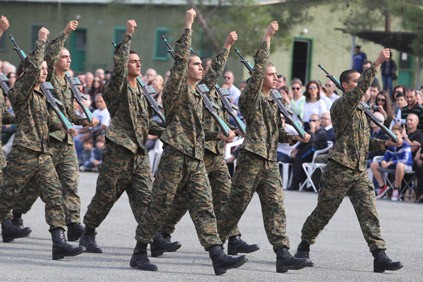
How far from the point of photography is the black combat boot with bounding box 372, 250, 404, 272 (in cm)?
1139

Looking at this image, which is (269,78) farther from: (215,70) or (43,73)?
(43,73)

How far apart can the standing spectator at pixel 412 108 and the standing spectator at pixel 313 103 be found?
1.80 m

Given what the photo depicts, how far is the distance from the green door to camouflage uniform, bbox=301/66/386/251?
33861 mm

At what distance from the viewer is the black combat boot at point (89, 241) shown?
1217cm

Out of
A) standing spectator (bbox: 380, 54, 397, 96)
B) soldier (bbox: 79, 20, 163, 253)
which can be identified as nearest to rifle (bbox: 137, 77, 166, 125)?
soldier (bbox: 79, 20, 163, 253)

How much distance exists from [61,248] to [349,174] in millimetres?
2740

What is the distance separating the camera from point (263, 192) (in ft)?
37.9

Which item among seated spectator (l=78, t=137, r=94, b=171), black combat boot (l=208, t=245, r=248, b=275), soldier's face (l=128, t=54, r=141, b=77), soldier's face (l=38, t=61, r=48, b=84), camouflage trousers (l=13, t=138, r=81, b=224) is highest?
soldier's face (l=128, t=54, r=141, b=77)

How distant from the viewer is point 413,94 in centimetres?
1970

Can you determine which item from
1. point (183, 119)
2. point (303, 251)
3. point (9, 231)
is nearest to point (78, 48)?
point (9, 231)

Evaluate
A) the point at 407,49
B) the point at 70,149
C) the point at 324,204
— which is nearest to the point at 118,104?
the point at 70,149

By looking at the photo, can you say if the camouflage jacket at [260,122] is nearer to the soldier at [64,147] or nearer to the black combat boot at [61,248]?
the black combat boot at [61,248]

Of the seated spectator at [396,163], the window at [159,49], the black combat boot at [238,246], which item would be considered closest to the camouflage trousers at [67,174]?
the black combat boot at [238,246]

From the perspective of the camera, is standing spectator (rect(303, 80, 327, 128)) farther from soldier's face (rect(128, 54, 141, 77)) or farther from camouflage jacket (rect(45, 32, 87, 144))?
soldier's face (rect(128, 54, 141, 77))
